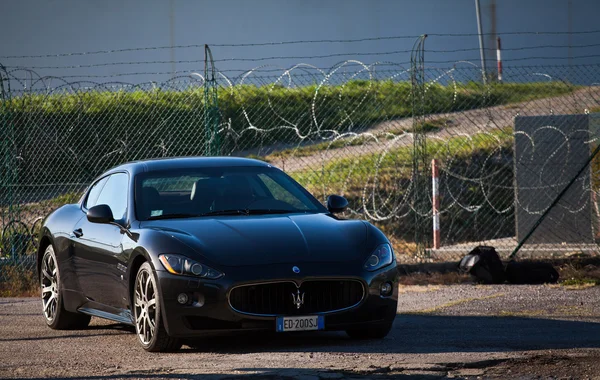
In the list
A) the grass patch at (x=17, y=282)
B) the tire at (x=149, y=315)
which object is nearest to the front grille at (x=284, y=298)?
the tire at (x=149, y=315)

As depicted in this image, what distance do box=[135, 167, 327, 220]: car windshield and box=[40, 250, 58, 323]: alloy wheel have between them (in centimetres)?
141

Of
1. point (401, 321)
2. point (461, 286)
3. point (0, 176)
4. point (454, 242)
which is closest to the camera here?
point (401, 321)

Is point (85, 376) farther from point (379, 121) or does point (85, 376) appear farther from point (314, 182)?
point (379, 121)

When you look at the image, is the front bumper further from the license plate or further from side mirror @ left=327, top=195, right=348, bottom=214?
side mirror @ left=327, top=195, right=348, bottom=214

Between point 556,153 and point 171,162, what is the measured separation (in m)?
7.83

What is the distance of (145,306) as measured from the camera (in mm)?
7930

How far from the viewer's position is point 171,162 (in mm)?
9219

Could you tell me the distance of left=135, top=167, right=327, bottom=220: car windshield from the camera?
8578 millimetres

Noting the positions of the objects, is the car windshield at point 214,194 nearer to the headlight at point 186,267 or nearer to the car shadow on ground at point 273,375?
the headlight at point 186,267

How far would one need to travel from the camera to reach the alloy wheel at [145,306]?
Result: 7828mm

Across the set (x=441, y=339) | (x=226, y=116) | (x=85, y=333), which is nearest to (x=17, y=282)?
(x=85, y=333)

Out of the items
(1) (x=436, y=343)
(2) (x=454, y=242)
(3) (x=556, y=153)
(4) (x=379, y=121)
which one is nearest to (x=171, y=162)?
(1) (x=436, y=343)

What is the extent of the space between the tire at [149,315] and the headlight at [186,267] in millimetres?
150

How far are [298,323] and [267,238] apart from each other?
660mm
